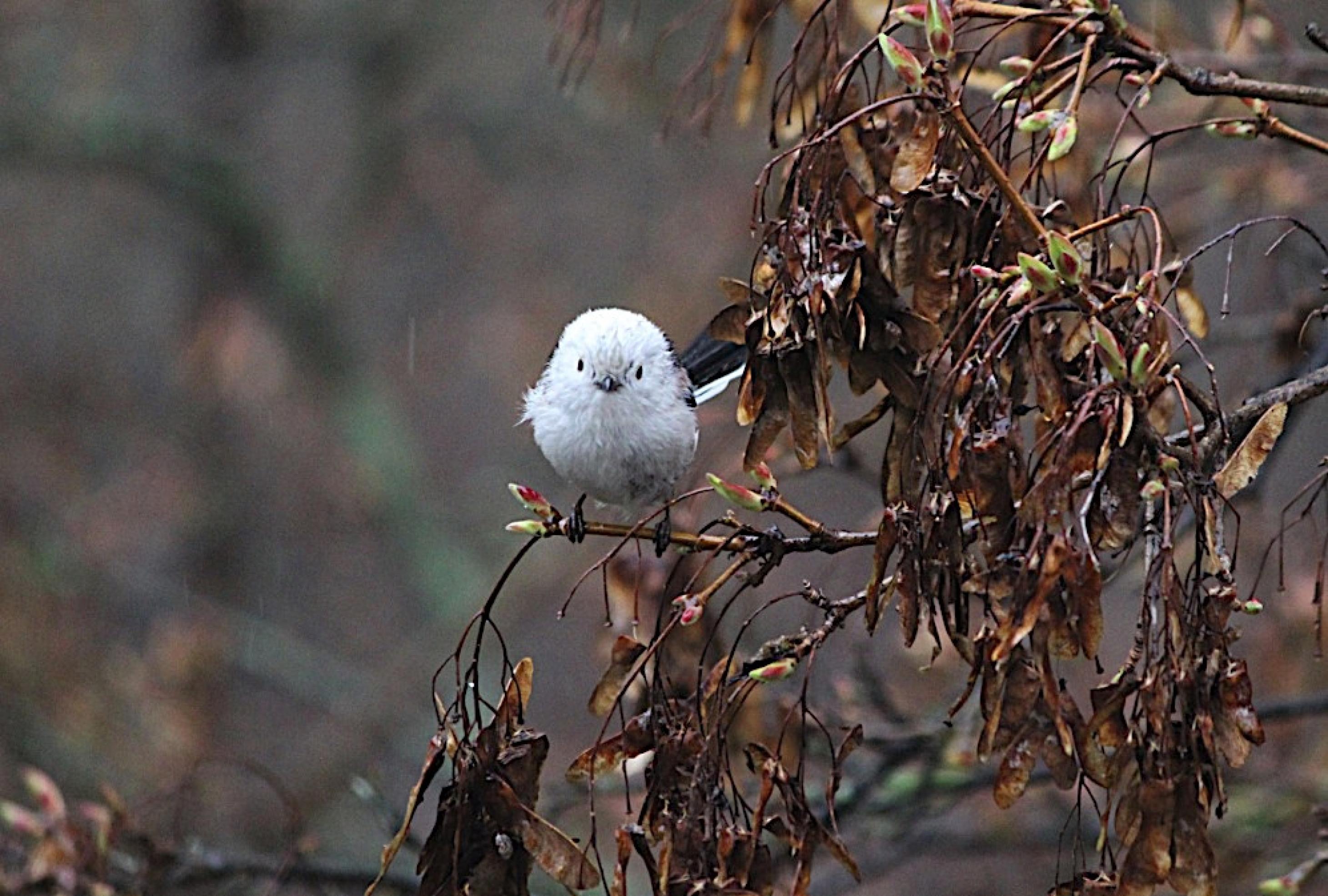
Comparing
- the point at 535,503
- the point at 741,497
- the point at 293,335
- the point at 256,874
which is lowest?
the point at 741,497

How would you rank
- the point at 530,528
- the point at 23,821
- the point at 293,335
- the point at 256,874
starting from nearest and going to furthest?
the point at 530,528 < the point at 23,821 < the point at 256,874 < the point at 293,335

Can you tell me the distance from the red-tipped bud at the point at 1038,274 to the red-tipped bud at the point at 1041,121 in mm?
264

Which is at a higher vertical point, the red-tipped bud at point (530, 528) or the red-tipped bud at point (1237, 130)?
the red-tipped bud at point (1237, 130)

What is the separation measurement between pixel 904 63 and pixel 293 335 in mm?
7214

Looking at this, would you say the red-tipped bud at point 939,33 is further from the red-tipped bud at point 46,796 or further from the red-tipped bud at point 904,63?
the red-tipped bud at point 46,796

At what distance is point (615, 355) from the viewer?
10.4 feet

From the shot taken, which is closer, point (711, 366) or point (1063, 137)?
point (1063, 137)

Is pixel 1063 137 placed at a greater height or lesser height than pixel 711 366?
lesser

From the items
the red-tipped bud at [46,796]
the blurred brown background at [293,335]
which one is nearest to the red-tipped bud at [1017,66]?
the red-tipped bud at [46,796]

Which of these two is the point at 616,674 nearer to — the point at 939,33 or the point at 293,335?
the point at 939,33

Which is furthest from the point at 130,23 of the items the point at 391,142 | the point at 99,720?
the point at 99,720

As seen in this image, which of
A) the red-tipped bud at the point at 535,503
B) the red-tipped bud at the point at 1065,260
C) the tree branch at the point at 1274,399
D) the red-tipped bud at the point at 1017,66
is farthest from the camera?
the red-tipped bud at the point at 535,503

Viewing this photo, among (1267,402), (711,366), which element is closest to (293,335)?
(711,366)

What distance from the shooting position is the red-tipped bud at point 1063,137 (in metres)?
1.95
